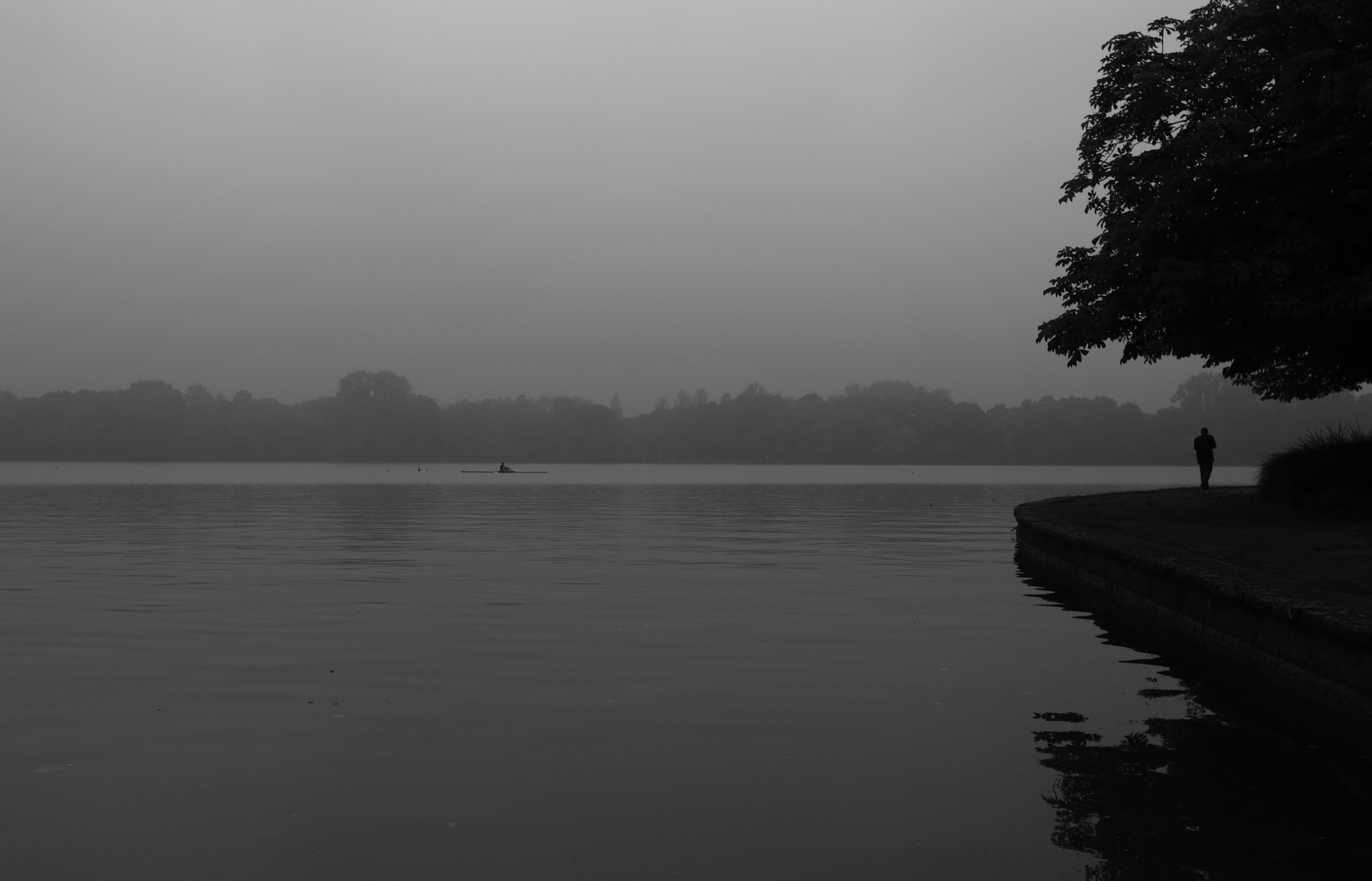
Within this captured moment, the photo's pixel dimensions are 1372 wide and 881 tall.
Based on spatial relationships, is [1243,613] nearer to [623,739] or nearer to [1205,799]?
[1205,799]

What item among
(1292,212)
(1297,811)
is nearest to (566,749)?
(1297,811)

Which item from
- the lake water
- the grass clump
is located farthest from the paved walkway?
the lake water

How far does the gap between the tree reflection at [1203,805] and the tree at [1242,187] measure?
13.6 m

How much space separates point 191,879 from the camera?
19.2 ft

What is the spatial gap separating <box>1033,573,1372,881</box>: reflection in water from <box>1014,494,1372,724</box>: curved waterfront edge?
902mm

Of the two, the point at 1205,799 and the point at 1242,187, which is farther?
the point at 1242,187

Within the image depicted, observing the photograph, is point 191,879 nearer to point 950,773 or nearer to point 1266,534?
point 950,773

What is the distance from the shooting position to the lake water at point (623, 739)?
6266mm

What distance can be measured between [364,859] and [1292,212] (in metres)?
20.9

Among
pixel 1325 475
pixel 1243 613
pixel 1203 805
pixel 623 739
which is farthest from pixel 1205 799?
pixel 1325 475

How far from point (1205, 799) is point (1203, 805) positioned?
135 mm

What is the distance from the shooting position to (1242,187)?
885 inches

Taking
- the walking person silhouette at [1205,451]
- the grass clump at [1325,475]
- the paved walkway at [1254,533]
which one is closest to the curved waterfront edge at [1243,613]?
the paved walkway at [1254,533]

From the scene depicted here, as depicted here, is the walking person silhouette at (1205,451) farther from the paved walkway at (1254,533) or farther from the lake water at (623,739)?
the lake water at (623,739)
